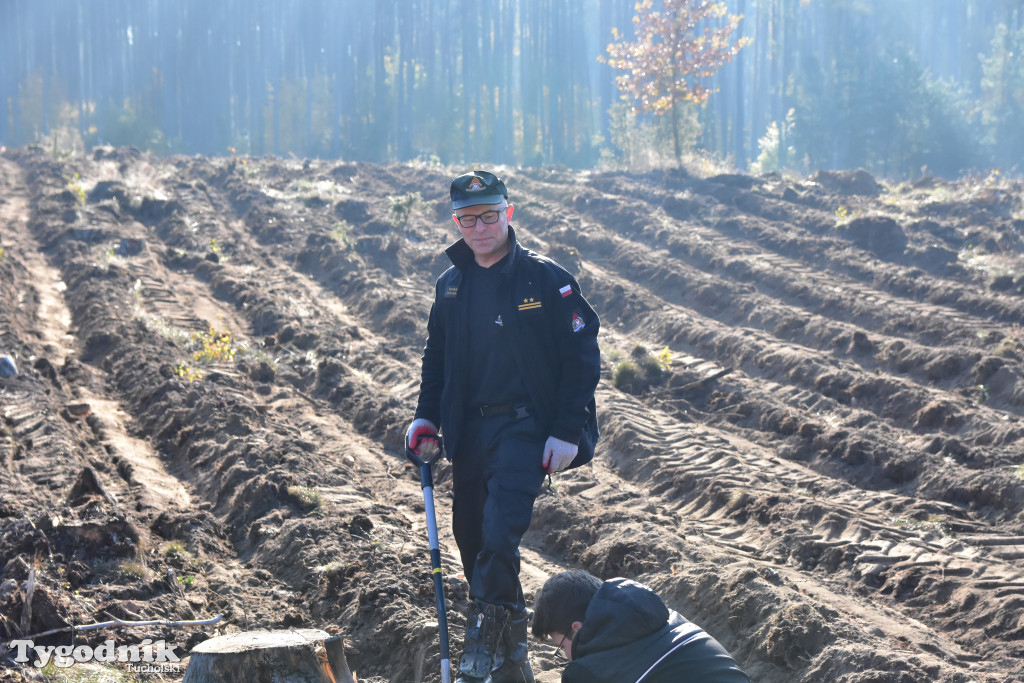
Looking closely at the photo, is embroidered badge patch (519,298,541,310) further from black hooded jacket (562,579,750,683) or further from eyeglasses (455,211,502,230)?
black hooded jacket (562,579,750,683)

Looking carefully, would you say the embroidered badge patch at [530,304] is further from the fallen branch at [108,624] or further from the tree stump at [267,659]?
the fallen branch at [108,624]

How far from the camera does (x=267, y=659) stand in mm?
3557

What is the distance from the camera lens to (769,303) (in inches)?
536

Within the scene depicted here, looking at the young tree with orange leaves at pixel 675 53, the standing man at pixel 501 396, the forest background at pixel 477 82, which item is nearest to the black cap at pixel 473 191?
the standing man at pixel 501 396

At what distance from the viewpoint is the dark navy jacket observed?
12.5 ft

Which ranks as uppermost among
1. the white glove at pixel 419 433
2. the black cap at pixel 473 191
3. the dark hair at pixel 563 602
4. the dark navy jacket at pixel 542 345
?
the black cap at pixel 473 191

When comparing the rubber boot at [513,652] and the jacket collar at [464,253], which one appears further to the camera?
the jacket collar at [464,253]

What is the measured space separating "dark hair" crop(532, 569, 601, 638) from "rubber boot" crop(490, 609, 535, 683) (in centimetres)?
43

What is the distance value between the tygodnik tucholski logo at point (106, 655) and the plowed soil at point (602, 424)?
0.31ft

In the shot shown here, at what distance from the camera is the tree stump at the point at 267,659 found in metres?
3.49

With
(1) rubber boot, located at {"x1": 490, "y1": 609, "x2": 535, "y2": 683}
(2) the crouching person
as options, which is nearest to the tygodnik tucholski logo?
(1) rubber boot, located at {"x1": 490, "y1": 609, "x2": 535, "y2": 683}

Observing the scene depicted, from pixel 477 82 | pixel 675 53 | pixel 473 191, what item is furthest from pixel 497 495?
pixel 477 82

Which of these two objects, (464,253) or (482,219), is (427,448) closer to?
(464,253)

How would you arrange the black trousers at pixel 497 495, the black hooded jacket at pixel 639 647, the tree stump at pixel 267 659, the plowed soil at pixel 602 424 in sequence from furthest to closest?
the plowed soil at pixel 602 424 < the black trousers at pixel 497 495 < the tree stump at pixel 267 659 < the black hooded jacket at pixel 639 647
